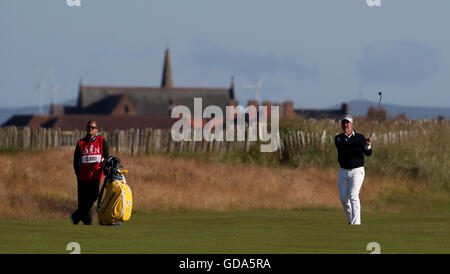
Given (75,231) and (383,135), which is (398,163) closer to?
(383,135)

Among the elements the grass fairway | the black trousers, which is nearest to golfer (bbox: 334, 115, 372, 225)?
the grass fairway

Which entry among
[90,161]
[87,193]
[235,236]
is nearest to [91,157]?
[90,161]

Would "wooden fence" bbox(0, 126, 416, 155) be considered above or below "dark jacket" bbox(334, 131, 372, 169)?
above

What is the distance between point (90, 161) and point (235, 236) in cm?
357

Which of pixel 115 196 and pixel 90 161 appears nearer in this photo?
pixel 115 196

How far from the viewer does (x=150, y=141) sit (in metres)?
42.8

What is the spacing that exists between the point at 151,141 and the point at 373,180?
38.8 ft

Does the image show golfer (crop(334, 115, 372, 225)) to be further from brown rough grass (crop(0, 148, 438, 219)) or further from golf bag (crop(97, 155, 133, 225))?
brown rough grass (crop(0, 148, 438, 219))

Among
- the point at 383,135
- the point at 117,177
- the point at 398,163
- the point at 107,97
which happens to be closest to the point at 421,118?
the point at 383,135

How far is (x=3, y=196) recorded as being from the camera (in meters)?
27.7

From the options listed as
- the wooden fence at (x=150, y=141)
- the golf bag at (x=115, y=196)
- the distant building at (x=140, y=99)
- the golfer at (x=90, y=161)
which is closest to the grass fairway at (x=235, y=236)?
the golf bag at (x=115, y=196)

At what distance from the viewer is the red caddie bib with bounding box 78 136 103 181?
2003cm

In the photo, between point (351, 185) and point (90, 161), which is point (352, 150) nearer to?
point (351, 185)

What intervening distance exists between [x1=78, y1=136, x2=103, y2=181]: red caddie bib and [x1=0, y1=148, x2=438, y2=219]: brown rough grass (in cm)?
622
